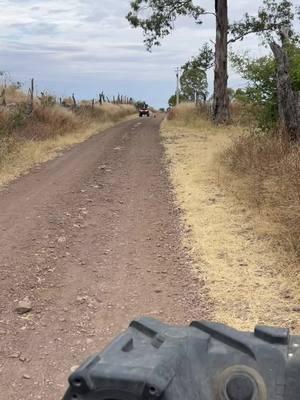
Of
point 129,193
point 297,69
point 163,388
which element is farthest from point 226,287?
point 297,69

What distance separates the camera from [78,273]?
5.66 m

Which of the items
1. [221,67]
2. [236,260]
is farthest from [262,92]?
[221,67]

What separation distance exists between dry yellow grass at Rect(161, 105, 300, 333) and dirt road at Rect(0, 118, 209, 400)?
7.8 inches

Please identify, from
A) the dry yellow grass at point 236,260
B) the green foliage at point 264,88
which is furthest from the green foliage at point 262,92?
the dry yellow grass at point 236,260

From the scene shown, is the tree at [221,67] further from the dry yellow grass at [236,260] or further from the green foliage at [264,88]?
the dry yellow grass at [236,260]

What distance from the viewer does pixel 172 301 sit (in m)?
4.94

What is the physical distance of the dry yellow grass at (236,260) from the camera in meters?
4.63

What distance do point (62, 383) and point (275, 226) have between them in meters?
3.64

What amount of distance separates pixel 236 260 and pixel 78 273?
1.63m

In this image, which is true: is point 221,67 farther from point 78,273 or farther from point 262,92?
point 78,273

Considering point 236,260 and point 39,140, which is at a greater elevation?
point 39,140

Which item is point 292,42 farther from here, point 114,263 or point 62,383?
point 62,383

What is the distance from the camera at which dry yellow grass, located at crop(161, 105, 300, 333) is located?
463 centimetres

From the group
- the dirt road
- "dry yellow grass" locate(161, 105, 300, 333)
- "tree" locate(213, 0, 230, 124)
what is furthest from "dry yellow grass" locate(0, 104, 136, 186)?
"tree" locate(213, 0, 230, 124)
